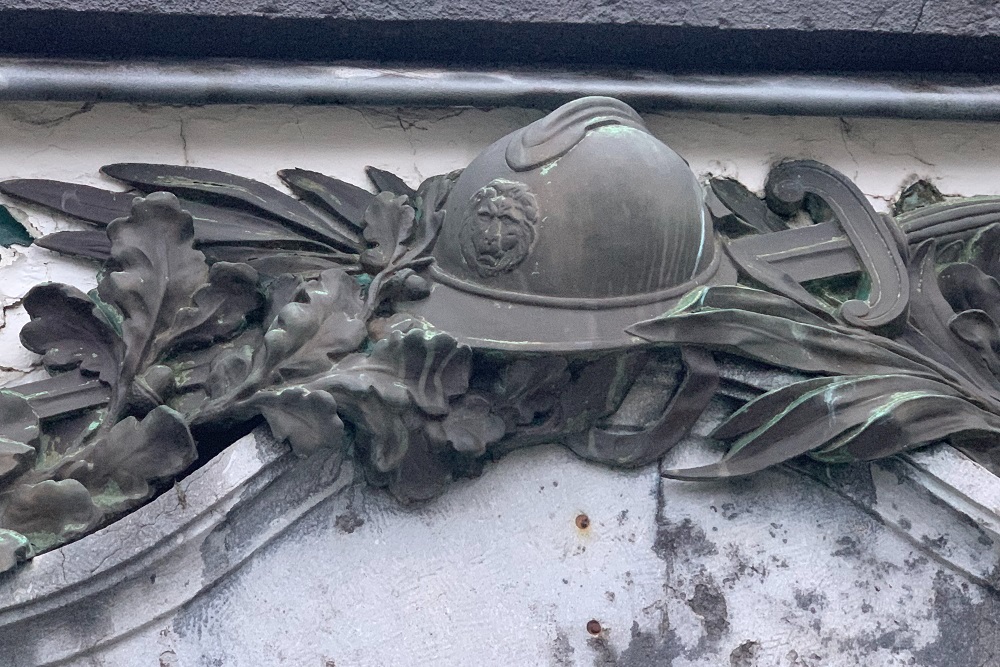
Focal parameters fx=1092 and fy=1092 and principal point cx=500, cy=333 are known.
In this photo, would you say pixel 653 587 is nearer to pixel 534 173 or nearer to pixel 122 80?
pixel 534 173

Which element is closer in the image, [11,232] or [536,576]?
[536,576]

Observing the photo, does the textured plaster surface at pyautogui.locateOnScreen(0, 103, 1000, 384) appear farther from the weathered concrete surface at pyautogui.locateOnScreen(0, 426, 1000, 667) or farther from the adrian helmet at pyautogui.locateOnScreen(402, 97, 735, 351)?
the weathered concrete surface at pyautogui.locateOnScreen(0, 426, 1000, 667)

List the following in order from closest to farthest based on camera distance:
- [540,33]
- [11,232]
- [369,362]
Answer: [369,362] < [11,232] < [540,33]

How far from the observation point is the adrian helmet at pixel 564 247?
159 cm

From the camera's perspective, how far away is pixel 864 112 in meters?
1.94

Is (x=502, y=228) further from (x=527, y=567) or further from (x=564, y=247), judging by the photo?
(x=527, y=567)

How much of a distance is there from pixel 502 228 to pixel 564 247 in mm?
95

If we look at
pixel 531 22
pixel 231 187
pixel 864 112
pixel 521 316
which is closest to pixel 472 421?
pixel 521 316

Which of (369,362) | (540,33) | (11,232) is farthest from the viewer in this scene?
(540,33)

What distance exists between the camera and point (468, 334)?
5.18 ft

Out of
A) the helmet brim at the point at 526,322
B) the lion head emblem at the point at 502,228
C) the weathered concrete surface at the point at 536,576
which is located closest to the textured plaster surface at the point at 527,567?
the weathered concrete surface at the point at 536,576

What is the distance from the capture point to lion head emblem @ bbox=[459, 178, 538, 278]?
62.8 inches

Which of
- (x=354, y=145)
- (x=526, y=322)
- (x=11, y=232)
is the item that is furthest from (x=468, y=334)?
(x=11, y=232)

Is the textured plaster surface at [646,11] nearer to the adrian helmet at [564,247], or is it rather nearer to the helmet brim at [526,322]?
the adrian helmet at [564,247]
